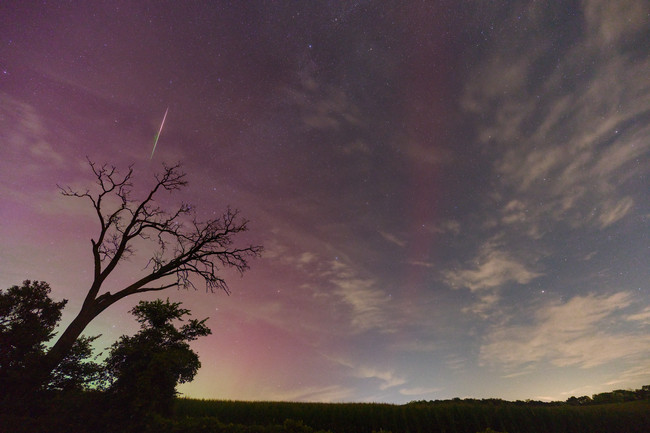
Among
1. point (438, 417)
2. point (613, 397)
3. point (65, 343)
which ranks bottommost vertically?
point (438, 417)

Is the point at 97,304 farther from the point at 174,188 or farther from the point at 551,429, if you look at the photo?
the point at 551,429

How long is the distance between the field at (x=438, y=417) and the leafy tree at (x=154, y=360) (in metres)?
3.06

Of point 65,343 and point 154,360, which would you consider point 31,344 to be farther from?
point 154,360

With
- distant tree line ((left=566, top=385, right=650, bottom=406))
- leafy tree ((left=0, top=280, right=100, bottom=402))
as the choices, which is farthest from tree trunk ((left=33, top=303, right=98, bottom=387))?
distant tree line ((left=566, top=385, right=650, bottom=406))

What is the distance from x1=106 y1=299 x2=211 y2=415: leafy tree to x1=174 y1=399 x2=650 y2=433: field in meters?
3.06

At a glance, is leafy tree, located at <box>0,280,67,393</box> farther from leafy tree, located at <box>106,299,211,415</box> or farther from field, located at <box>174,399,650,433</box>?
field, located at <box>174,399,650,433</box>

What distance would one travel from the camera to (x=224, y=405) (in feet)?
59.9

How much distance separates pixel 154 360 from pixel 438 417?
47.0 ft

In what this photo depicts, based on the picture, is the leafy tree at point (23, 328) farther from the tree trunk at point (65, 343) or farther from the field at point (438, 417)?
the field at point (438, 417)

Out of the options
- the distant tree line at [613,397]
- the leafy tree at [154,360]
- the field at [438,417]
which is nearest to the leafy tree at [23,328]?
the leafy tree at [154,360]

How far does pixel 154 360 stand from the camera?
1359cm

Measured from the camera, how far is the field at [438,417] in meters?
15.6

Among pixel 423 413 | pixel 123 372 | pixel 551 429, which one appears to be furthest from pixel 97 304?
pixel 551 429

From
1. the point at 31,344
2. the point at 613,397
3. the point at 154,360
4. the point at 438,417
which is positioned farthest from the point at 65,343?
the point at 613,397
